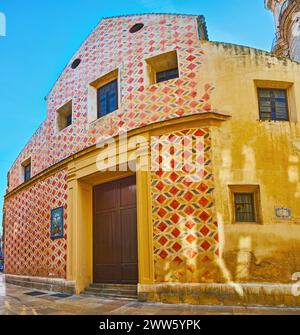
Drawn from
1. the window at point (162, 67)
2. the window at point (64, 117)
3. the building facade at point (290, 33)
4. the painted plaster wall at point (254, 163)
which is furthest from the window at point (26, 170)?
the building facade at point (290, 33)

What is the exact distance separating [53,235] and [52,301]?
2.55 m

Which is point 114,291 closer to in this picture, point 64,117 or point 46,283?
point 46,283

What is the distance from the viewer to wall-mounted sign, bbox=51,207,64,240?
8.86 meters

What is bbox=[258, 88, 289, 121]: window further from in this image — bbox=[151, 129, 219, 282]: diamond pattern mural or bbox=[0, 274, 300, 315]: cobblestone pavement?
bbox=[0, 274, 300, 315]: cobblestone pavement

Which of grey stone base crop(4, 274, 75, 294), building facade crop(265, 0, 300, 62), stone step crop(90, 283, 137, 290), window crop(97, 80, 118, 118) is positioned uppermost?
building facade crop(265, 0, 300, 62)

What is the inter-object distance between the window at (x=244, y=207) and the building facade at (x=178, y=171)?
0.02 m

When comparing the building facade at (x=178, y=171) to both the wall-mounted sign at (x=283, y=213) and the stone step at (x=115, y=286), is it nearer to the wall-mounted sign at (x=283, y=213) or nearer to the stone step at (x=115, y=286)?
the wall-mounted sign at (x=283, y=213)

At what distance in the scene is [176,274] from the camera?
6199 millimetres

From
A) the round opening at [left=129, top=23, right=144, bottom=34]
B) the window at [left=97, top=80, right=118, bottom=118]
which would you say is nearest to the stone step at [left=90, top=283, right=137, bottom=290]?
the window at [left=97, top=80, right=118, bottom=118]

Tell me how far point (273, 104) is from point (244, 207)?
2.59 m

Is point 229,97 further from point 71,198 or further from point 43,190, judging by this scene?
point 43,190

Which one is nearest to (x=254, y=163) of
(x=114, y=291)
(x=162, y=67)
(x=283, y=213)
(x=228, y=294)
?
(x=283, y=213)

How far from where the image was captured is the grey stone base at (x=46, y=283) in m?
8.00

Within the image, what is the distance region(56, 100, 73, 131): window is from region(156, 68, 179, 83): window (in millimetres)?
3631
